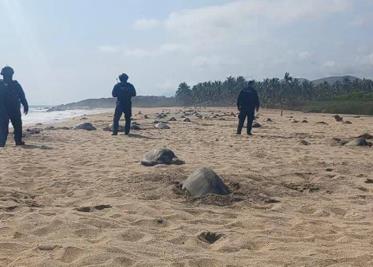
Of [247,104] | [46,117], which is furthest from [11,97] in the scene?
[46,117]

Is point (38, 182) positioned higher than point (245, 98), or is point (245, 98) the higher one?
point (245, 98)

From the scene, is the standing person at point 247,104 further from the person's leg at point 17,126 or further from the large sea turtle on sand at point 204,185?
the large sea turtle on sand at point 204,185

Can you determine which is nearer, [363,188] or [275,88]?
[363,188]

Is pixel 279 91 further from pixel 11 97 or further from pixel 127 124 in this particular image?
pixel 11 97

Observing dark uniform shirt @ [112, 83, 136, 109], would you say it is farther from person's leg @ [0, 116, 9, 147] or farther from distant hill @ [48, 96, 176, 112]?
distant hill @ [48, 96, 176, 112]

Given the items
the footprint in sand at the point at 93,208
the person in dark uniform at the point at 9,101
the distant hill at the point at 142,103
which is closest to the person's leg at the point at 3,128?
the person in dark uniform at the point at 9,101

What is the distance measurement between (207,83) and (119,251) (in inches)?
4752

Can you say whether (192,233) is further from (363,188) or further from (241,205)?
(363,188)

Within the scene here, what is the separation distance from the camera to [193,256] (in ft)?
12.5

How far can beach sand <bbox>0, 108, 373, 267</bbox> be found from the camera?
12.5 ft

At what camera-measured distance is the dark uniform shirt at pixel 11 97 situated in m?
→ 11.9

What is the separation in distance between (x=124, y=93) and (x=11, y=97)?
4.06 m

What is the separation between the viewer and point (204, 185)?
6031 millimetres

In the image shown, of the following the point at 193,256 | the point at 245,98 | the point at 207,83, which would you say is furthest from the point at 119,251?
the point at 207,83
